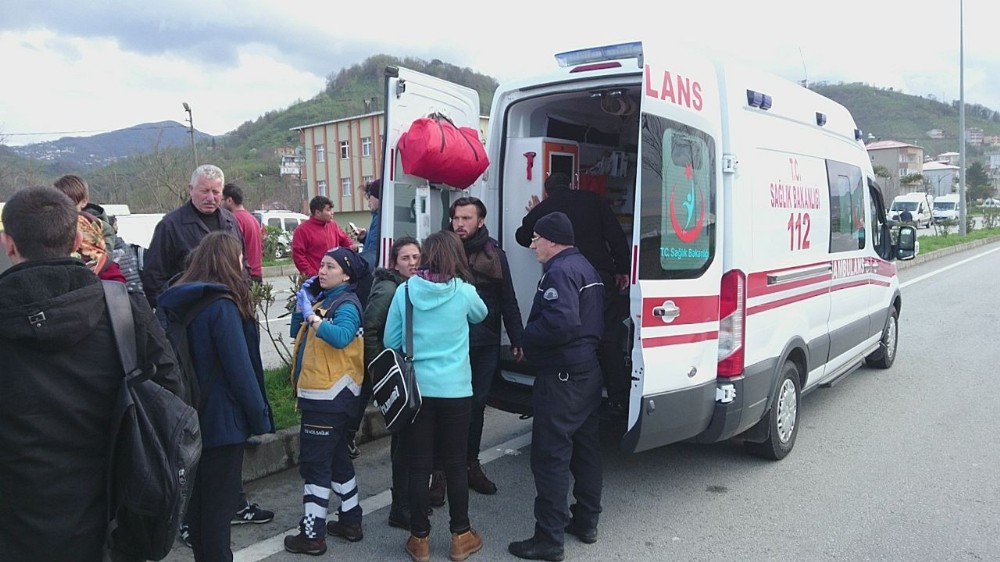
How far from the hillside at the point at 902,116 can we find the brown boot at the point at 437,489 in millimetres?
115844

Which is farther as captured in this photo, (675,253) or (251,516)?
(251,516)

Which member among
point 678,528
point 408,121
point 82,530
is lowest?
point 678,528

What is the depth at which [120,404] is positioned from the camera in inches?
90.6

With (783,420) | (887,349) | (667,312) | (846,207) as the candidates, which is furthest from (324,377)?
(887,349)

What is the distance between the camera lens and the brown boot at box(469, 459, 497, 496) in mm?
4668

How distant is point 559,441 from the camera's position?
3.83 m

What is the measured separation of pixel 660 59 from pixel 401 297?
6.10ft

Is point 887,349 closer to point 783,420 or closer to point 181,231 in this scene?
point 783,420

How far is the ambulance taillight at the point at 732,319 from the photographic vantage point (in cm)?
430

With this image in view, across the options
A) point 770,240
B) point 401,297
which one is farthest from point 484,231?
point 770,240

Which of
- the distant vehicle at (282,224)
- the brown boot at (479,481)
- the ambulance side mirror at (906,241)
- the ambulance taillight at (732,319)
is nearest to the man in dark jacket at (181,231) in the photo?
the brown boot at (479,481)

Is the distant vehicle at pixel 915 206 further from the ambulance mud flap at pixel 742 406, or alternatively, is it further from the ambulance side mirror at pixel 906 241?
the ambulance mud flap at pixel 742 406

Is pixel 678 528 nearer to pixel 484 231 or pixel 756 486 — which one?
pixel 756 486

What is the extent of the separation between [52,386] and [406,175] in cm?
279
